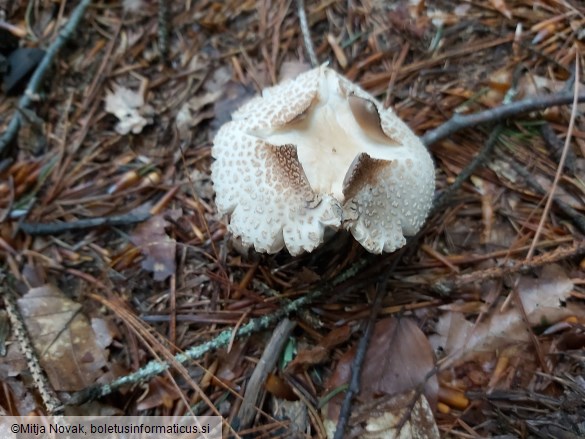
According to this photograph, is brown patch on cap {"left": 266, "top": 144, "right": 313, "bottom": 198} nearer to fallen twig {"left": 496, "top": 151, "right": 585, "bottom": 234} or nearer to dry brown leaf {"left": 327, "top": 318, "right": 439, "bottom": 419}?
dry brown leaf {"left": 327, "top": 318, "right": 439, "bottom": 419}

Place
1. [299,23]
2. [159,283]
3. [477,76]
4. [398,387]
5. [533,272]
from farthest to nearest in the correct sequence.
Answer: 1. [299,23]
2. [477,76]
3. [159,283]
4. [533,272]
5. [398,387]

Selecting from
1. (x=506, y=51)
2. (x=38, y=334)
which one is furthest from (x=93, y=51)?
(x=506, y=51)

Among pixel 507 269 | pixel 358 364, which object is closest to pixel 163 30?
pixel 358 364

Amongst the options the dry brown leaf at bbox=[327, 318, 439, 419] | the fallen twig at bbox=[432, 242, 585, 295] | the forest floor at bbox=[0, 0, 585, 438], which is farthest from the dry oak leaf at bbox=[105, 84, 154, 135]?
the fallen twig at bbox=[432, 242, 585, 295]

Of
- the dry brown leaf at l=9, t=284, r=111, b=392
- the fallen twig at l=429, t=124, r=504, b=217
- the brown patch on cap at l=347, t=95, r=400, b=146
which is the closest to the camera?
the brown patch on cap at l=347, t=95, r=400, b=146

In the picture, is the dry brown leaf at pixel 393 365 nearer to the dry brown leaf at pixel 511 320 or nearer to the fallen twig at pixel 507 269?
the dry brown leaf at pixel 511 320

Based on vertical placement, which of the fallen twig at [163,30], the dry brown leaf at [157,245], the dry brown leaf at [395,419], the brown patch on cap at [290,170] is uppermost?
the fallen twig at [163,30]

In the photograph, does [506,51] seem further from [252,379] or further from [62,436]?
[62,436]

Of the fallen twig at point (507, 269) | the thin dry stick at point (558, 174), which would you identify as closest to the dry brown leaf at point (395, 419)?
the fallen twig at point (507, 269)
